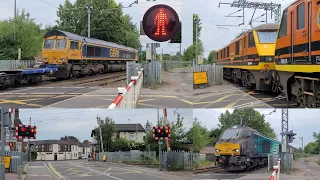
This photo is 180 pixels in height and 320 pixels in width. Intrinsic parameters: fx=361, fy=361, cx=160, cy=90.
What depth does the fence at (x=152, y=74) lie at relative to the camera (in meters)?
10.9

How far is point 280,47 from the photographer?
7.56 meters

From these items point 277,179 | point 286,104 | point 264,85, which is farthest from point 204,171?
point 264,85

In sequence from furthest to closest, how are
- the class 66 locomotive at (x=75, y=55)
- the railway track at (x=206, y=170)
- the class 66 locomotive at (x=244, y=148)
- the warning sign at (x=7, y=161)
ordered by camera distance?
1. the class 66 locomotive at (x=75, y=55)
2. the class 66 locomotive at (x=244, y=148)
3. the warning sign at (x=7, y=161)
4. the railway track at (x=206, y=170)

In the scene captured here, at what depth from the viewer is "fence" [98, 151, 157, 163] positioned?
382 centimetres

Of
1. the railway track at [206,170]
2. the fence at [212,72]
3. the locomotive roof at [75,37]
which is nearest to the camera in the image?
the railway track at [206,170]

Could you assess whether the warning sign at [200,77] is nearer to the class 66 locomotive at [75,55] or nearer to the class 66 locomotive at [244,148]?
the class 66 locomotive at [244,148]

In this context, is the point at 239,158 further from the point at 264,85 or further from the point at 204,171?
the point at 264,85

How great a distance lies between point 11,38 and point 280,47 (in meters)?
12.2

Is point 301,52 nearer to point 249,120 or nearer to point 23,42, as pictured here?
point 249,120

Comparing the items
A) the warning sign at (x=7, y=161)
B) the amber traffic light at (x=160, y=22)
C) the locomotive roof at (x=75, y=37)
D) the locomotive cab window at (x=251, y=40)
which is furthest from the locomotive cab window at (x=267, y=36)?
the warning sign at (x=7, y=161)

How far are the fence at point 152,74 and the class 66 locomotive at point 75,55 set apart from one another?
3.86 m

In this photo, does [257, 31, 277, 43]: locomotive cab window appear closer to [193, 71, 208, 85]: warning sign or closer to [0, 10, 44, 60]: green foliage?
[193, 71, 208, 85]: warning sign

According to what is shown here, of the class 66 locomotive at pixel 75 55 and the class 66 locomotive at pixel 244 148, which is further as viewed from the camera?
the class 66 locomotive at pixel 75 55

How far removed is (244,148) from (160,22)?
3113mm
